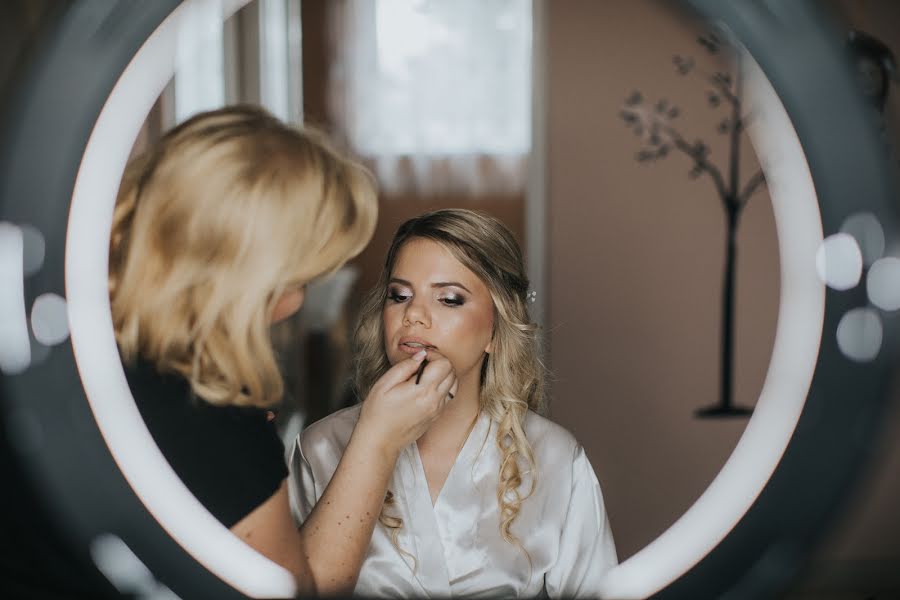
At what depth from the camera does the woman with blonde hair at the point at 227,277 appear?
0.60 m

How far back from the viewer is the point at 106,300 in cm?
60

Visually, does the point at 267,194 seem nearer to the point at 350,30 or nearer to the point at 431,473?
the point at 431,473

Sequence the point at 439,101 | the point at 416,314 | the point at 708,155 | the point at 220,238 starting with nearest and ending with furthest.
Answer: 1. the point at 220,238
2. the point at 416,314
3. the point at 708,155
4. the point at 439,101

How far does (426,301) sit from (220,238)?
7.5 inches

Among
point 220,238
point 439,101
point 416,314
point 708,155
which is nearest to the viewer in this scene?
point 220,238

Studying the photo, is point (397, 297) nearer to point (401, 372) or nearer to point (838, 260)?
point (401, 372)

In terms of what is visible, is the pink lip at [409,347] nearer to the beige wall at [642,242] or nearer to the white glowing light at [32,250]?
the white glowing light at [32,250]

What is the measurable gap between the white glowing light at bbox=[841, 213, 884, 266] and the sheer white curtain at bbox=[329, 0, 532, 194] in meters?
1.54

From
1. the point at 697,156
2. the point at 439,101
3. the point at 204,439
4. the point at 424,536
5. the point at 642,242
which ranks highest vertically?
A: the point at 439,101

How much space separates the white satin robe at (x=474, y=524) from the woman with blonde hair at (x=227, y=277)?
0.42ft

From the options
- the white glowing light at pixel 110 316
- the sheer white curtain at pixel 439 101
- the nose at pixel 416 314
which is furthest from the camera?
the sheer white curtain at pixel 439 101

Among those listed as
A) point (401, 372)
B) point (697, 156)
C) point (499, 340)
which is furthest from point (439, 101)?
point (401, 372)

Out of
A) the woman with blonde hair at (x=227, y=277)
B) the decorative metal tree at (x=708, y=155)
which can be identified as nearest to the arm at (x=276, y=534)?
the woman with blonde hair at (x=227, y=277)

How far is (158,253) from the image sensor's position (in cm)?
60
